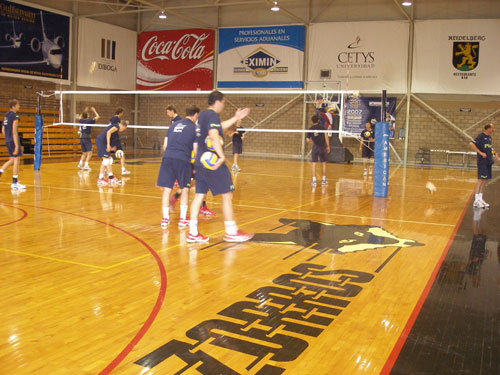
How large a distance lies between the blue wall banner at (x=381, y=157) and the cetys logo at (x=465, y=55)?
Answer: 44.6 ft

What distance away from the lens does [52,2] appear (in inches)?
894

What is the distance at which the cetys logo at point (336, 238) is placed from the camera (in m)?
6.03

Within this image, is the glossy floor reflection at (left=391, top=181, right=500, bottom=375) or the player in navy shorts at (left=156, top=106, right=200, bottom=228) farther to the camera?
the player in navy shorts at (left=156, top=106, right=200, bottom=228)

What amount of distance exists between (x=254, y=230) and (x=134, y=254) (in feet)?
6.56

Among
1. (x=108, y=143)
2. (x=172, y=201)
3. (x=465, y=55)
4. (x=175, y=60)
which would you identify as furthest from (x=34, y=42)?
(x=465, y=55)

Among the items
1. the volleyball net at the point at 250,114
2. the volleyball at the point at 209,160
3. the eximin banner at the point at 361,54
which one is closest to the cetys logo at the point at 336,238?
the volleyball at the point at 209,160

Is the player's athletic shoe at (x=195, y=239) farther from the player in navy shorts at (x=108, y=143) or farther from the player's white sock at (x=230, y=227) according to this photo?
the player in navy shorts at (x=108, y=143)

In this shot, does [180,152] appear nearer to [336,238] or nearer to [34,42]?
[336,238]

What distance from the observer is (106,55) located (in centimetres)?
2545

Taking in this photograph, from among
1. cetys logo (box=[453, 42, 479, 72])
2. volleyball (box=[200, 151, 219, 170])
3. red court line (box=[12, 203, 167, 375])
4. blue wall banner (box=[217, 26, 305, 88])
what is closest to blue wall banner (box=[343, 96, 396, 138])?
blue wall banner (box=[217, 26, 305, 88])

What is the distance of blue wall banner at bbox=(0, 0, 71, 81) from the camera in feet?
67.7

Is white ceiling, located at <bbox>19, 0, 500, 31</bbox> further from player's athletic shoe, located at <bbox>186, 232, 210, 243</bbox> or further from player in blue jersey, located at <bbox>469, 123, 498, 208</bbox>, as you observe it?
player's athletic shoe, located at <bbox>186, 232, 210, 243</bbox>

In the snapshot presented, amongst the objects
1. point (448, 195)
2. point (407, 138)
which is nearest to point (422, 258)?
point (448, 195)

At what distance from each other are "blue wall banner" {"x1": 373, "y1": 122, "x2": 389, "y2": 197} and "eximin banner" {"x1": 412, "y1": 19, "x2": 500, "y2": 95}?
13.3m
